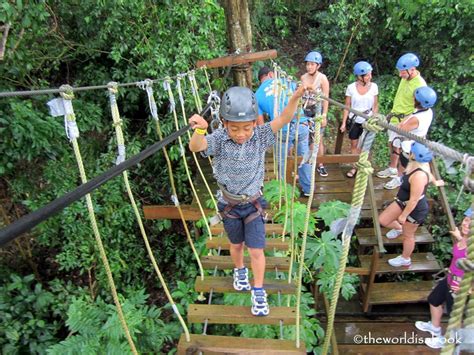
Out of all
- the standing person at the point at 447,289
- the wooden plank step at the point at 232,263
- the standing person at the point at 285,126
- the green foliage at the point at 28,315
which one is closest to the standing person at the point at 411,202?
the standing person at the point at 447,289

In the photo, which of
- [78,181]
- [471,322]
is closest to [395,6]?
[78,181]

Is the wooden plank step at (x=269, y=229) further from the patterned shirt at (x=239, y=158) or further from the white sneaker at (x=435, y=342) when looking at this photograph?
the white sneaker at (x=435, y=342)

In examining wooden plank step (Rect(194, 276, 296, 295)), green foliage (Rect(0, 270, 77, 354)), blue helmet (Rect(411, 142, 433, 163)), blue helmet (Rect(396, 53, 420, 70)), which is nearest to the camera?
wooden plank step (Rect(194, 276, 296, 295))

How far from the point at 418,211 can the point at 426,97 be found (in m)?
0.73

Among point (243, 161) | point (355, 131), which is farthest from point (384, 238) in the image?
point (243, 161)

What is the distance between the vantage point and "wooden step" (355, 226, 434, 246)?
2.99 metres

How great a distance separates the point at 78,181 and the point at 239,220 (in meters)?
2.00

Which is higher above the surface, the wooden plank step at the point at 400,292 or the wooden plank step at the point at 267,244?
the wooden plank step at the point at 267,244

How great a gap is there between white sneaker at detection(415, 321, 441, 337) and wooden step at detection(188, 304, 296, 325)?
157 centimetres

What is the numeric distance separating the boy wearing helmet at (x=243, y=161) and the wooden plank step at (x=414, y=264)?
1720 mm

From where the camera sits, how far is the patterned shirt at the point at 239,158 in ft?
4.64

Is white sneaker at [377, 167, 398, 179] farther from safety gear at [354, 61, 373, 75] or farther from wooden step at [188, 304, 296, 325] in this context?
wooden step at [188, 304, 296, 325]

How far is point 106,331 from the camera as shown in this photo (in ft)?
6.00

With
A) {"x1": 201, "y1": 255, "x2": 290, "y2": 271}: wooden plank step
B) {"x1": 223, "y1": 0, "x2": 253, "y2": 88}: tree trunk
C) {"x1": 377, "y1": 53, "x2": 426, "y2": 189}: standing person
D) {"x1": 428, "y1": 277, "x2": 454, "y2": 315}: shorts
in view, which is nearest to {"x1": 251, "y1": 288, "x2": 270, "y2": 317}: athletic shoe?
{"x1": 201, "y1": 255, "x2": 290, "y2": 271}: wooden plank step
